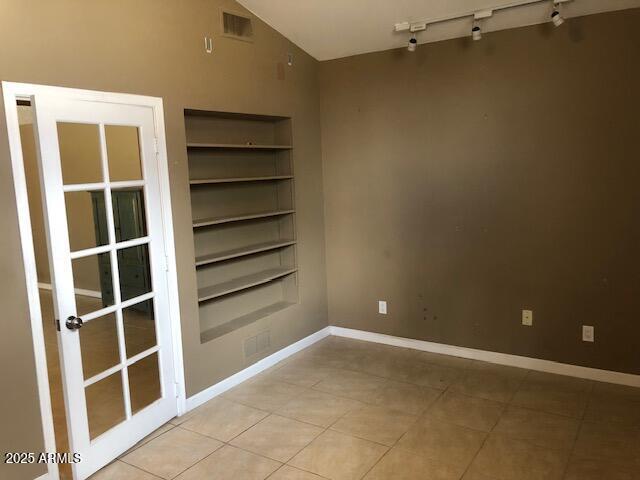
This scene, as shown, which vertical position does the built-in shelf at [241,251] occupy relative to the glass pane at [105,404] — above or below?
above

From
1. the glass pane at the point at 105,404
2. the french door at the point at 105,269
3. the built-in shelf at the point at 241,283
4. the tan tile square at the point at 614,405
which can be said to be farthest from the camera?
the built-in shelf at the point at 241,283

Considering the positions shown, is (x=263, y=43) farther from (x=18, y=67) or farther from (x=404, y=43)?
(x=18, y=67)

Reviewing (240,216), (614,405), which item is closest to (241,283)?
(240,216)

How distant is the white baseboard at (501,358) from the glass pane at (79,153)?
9.44ft

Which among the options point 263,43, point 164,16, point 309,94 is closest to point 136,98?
point 164,16

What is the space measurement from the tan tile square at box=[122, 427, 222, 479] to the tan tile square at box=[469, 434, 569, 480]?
1.55m

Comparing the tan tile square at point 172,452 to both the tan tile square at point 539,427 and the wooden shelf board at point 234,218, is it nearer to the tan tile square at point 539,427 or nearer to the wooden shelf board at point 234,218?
the wooden shelf board at point 234,218

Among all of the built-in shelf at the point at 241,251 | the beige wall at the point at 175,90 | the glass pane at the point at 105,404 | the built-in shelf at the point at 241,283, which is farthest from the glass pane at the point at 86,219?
the built-in shelf at the point at 241,283

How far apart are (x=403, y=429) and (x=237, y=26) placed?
121 inches

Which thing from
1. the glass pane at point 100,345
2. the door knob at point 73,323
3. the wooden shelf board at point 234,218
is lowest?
the glass pane at point 100,345

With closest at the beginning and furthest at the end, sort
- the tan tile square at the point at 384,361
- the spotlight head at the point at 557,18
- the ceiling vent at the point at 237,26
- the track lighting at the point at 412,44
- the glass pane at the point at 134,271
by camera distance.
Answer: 1. the glass pane at the point at 134,271
2. the spotlight head at the point at 557,18
3. the ceiling vent at the point at 237,26
4. the track lighting at the point at 412,44
5. the tan tile square at the point at 384,361

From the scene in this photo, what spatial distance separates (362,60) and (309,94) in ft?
1.81

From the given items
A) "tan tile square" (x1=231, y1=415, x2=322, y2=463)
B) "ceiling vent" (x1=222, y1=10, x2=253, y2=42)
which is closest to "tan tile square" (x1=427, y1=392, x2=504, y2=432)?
"tan tile square" (x1=231, y1=415, x2=322, y2=463)

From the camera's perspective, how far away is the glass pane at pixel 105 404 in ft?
9.26
